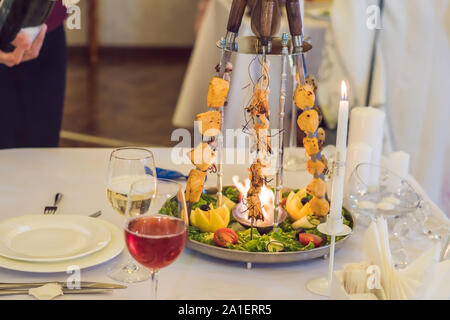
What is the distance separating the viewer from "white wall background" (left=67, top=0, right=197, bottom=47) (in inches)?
252

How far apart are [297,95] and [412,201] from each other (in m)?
0.36

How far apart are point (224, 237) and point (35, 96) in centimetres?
128

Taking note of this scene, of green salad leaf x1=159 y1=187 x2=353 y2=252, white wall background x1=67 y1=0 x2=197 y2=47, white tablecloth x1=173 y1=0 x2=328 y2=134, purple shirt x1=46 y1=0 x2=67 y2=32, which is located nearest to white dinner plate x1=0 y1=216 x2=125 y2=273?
green salad leaf x1=159 y1=187 x2=353 y2=252

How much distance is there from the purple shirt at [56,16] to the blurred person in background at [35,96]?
0.15m

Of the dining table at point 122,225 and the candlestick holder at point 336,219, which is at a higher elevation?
the candlestick holder at point 336,219

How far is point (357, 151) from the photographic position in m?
1.42

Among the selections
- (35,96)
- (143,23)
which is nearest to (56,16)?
(35,96)

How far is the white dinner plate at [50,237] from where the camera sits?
3.67 feet

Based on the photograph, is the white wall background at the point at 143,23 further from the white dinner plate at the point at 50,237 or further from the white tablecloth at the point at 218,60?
the white dinner plate at the point at 50,237

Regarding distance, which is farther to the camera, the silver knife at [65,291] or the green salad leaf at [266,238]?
the green salad leaf at [266,238]

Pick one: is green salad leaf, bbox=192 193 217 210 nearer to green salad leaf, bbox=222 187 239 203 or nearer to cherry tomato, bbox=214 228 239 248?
green salad leaf, bbox=222 187 239 203

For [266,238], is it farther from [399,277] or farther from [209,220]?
[399,277]

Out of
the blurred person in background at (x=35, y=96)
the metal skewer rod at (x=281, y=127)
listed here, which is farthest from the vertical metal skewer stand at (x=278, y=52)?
the blurred person in background at (x=35, y=96)

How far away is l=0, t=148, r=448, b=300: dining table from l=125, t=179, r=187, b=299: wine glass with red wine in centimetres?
15
